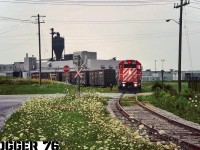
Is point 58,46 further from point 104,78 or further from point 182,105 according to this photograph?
point 182,105

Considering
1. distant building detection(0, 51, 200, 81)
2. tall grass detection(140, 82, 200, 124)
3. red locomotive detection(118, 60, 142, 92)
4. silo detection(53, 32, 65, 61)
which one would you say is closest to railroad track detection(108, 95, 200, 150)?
tall grass detection(140, 82, 200, 124)

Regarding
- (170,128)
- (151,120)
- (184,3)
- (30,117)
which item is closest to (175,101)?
(151,120)

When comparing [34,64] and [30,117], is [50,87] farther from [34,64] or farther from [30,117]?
[34,64]

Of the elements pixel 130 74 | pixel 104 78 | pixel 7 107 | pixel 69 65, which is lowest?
pixel 7 107

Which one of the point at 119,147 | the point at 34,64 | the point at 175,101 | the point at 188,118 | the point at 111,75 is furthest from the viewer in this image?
the point at 34,64

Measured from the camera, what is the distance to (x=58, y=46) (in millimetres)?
101750

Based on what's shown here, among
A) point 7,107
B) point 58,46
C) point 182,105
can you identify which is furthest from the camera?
point 58,46

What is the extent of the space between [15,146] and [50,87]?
132ft

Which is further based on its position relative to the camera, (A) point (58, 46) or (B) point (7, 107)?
(A) point (58, 46)

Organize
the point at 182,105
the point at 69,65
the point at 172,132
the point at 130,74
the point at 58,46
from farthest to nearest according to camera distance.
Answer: the point at 58,46
the point at 69,65
the point at 130,74
the point at 182,105
the point at 172,132

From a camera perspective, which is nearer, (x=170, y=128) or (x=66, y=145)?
(x=66, y=145)

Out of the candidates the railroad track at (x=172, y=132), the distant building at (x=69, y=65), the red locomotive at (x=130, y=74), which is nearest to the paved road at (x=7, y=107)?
the railroad track at (x=172, y=132)

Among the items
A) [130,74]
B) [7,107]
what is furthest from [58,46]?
[7,107]

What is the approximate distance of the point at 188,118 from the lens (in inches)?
702
